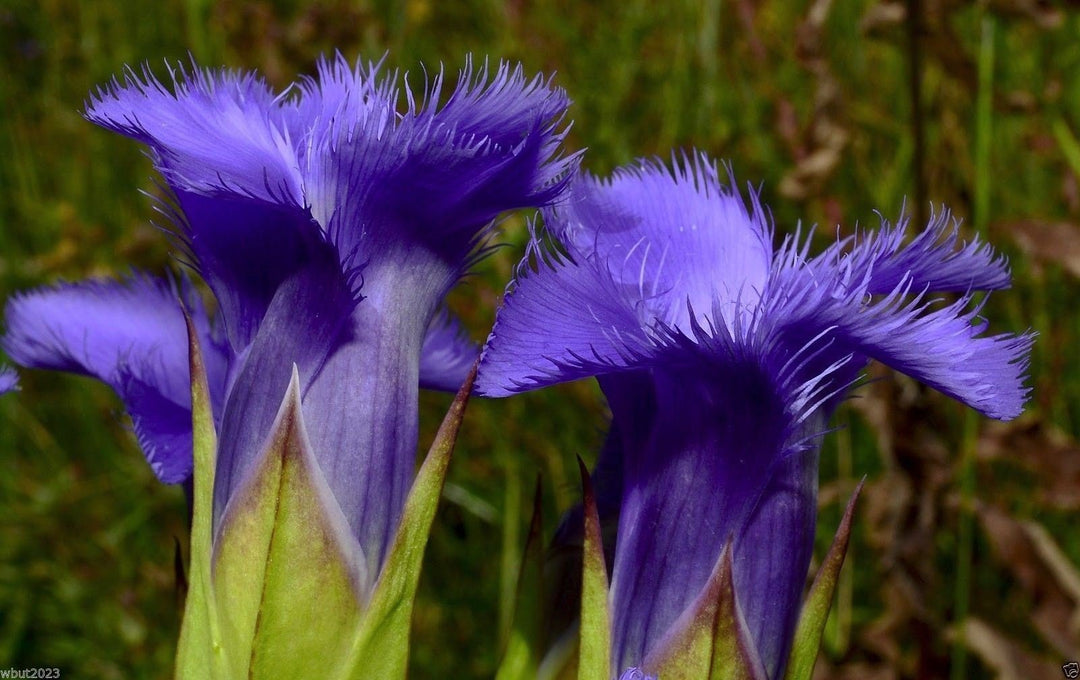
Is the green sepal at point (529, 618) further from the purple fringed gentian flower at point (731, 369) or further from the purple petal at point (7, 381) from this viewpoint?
the purple petal at point (7, 381)

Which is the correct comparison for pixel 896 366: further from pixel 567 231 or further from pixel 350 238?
pixel 350 238

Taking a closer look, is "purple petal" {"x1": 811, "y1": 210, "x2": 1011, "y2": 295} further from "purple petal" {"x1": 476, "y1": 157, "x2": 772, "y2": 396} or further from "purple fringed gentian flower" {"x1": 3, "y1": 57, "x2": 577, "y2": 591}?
"purple fringed gentian flower" {"x1": 3, "y1": 57, "x2": 577, "y2": 591}

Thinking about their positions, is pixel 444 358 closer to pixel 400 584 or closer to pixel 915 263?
pixel 400 584

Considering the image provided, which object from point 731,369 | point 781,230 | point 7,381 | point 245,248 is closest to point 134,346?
point 7,381

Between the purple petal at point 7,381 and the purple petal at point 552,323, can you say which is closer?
the purple petal at point 552,323

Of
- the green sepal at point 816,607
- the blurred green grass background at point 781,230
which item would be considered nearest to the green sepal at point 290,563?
the green sepal at point 816,607

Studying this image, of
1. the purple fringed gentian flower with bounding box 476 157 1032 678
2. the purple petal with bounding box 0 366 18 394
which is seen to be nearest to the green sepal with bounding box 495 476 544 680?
the purple fringed gentian flower with bounding box 476 157 1032 678
